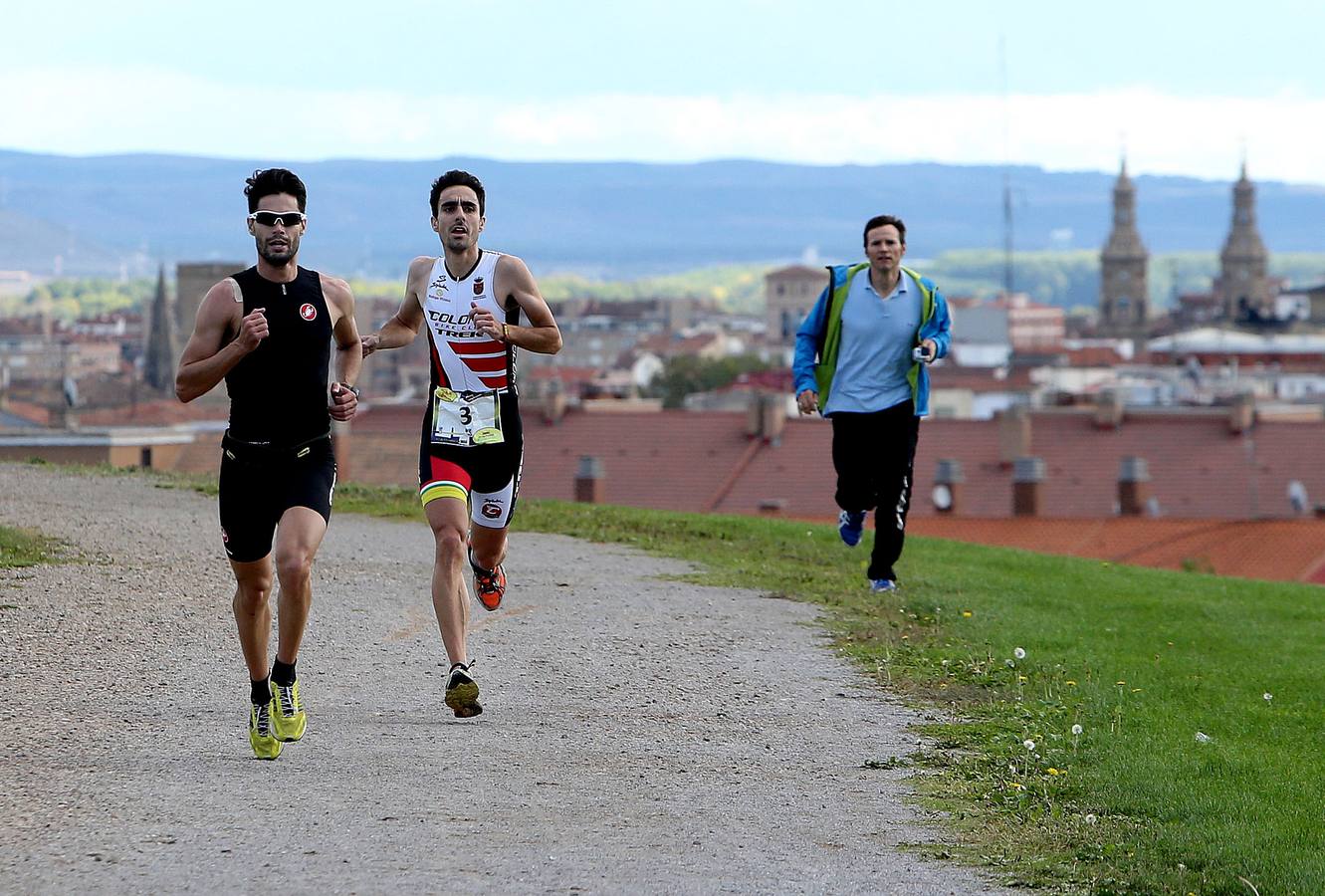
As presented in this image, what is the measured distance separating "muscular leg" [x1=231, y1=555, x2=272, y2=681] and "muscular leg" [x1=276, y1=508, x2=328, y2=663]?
7 cm

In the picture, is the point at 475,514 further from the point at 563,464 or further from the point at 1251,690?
the point at 563,464

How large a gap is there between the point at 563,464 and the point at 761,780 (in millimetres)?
57599

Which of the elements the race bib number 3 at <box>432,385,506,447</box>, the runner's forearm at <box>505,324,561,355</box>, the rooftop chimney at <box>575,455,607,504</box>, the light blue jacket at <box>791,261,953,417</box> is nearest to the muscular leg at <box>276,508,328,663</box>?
the race bib number 3 at <box>432,385,506,447</box>

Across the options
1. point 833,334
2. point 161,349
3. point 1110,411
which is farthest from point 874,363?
point 161,349

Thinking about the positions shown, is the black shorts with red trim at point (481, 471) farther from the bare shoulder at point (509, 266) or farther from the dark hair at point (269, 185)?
the dark hair at point (269, 185)

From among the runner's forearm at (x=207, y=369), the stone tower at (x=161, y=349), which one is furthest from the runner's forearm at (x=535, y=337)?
the stone tower at (x=161, y=349)

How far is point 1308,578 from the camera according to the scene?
1614 inches

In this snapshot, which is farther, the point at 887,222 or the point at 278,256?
the point at 887,222

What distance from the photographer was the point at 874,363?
1325 cm

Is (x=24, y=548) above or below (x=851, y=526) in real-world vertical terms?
below

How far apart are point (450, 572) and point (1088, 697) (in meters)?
2.84

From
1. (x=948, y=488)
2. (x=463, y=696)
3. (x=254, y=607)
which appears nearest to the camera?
(x=254, y=607)

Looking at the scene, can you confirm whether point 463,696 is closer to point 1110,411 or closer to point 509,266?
point 509,266

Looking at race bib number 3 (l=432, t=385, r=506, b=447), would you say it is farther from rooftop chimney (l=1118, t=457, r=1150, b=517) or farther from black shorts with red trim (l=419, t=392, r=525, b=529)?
rooftop chimney (l=1118, t=457, r=1150, b=517)
